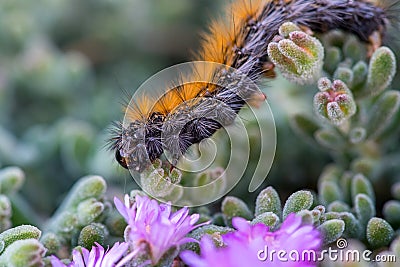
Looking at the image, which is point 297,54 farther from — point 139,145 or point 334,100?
point 139,145

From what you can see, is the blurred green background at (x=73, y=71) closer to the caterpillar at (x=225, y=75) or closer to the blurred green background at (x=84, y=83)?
the blurred green background at (x=84, y=83)

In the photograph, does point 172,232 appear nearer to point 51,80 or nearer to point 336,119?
point 336,119

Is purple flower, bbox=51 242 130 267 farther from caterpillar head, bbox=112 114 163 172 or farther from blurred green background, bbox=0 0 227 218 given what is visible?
blurred green background, bbox=0 0 227 218

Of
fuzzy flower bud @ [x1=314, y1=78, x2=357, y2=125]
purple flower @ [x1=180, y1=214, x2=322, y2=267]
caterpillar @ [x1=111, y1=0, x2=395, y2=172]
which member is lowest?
purple flower @ [x1=180, y1=214, x2=322, y2=267]

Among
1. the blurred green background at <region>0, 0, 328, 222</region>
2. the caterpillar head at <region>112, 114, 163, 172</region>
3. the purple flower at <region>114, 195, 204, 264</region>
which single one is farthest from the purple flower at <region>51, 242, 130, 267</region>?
the blurred green background at <region>0, 0, 328, 222</region>

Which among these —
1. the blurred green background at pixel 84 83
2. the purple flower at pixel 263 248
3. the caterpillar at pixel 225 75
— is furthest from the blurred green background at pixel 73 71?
the purple flower at pixel 263 248

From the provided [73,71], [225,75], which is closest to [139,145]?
[225,75]

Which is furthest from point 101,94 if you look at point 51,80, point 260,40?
point 260,40

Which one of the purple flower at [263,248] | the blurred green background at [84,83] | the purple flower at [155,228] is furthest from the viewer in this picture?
the blurred green background at [84,83]
